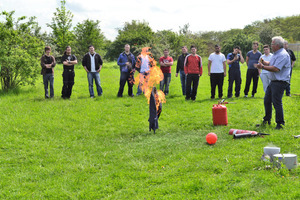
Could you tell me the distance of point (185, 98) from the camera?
13508 millimetres

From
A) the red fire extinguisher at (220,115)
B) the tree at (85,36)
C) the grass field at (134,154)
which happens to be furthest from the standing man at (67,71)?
the tree at (85,36)

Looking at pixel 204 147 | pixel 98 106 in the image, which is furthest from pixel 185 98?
pixel 204 147

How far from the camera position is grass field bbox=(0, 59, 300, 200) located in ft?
16.1

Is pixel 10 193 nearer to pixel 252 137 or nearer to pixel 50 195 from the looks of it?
pixel 50 195

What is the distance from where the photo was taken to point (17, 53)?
1399 centimetres

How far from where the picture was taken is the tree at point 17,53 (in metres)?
13.8

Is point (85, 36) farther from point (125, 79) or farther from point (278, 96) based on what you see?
point (278, 96)

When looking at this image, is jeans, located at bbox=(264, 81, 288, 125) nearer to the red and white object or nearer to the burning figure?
the red and white object

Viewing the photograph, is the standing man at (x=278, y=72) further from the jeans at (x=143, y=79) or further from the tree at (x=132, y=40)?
the tree at (x=132, y=40)

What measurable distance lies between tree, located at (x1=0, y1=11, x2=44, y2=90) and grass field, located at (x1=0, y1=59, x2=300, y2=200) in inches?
102

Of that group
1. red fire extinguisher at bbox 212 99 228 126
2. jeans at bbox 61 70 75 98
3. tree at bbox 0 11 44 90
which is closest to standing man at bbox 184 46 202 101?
red fire extinguisher at bbox 212 99 228 126

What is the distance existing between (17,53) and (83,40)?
27689 mm

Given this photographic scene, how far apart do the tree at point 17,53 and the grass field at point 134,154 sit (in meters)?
2.60

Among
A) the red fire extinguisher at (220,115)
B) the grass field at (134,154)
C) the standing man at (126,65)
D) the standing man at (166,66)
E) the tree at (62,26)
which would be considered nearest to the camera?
the grass field at (134,154)
